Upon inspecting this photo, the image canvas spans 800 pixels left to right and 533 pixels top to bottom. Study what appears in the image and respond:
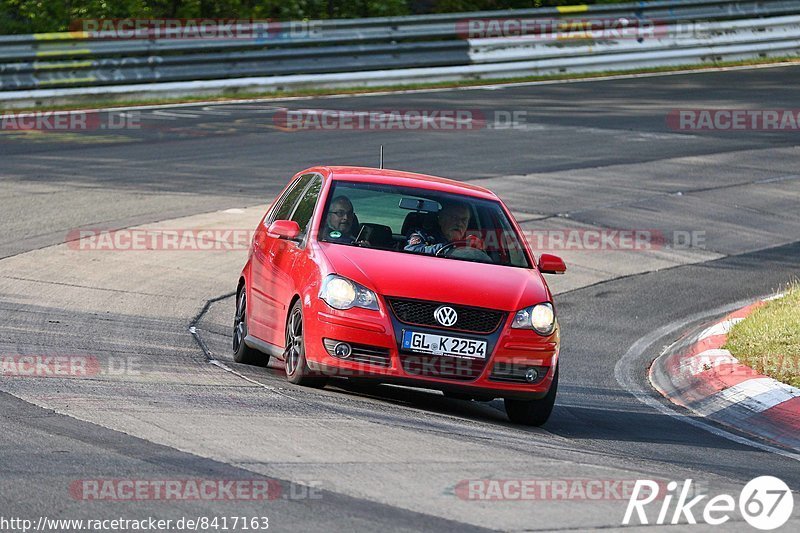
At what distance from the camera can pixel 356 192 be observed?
9875 mm

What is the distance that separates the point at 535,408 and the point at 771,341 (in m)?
3.07

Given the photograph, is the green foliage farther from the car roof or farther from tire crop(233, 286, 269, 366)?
the car roof

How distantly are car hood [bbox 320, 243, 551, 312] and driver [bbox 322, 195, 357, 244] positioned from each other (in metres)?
0.17

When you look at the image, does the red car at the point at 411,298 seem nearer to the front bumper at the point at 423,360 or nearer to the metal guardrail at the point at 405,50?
the front bumper at the point at 423,360

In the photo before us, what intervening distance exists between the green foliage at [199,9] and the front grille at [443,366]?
21.0 metres

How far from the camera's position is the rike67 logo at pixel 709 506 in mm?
6270

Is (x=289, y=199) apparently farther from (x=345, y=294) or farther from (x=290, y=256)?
(x=345, y=294)

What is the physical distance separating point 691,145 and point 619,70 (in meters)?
7.95

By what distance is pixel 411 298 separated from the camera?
8.47 metres

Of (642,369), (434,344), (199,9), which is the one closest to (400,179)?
(434,344)

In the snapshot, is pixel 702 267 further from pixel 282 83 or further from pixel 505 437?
pixel 282 83

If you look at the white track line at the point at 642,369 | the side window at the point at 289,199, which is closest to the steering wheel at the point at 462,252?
the side window at the point at 289,199

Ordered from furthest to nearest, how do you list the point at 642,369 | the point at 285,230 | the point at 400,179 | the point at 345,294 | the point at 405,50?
the point at 405,50, the point at 642,369, the point at 400,179, the point at 285,230, the point at 345,294

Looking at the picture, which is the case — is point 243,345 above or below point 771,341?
above
